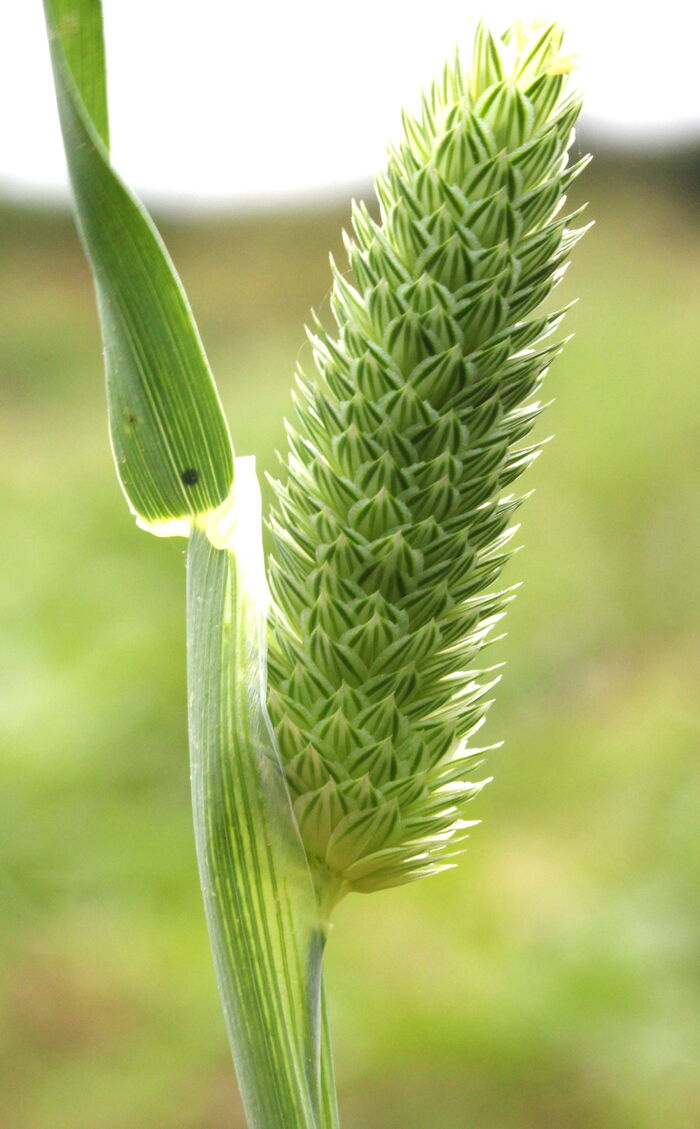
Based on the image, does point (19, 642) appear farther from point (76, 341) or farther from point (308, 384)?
point (76, 341)

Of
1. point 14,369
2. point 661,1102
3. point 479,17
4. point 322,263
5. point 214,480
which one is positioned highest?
point 322,263

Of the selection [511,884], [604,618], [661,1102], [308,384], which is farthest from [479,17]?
[604,618]

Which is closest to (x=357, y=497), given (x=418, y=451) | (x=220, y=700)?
(x=418, y=451)

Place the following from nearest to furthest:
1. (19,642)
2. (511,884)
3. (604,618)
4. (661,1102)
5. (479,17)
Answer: (479,17), (661,1102), (511,884), (19,642), (604,618)

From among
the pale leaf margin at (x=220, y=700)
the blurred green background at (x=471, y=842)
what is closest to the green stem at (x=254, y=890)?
the pale leaf margin at (x=220, y=700)

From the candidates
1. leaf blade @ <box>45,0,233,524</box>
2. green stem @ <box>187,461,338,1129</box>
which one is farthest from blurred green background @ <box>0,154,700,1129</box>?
green stem @ <box>187,461,338,1129</box>

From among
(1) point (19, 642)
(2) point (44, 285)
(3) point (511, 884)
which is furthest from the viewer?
(2) point (44, 285)

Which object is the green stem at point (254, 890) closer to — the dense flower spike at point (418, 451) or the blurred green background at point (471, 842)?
the dense flower spike at point (418, 451)

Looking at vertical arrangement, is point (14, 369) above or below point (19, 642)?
above
